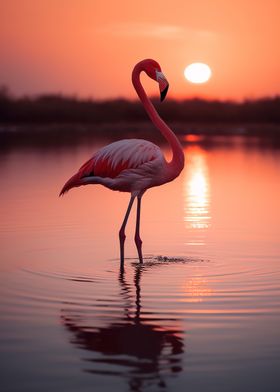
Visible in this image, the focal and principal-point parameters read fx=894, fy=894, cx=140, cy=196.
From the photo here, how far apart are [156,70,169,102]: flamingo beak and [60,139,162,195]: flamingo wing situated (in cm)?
52

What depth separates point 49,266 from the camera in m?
7.77

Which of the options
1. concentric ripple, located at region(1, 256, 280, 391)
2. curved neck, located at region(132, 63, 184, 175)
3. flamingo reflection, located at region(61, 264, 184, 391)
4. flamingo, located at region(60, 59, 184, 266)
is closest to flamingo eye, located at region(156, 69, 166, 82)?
flamingo, located at region(60, 59, 184, 266)

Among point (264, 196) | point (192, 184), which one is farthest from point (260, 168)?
point (264, 196)

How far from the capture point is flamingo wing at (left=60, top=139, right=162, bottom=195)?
8031 mm

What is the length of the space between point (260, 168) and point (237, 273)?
13.8 m

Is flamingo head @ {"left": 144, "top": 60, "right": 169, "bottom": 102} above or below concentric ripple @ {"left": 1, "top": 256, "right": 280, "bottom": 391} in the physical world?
above

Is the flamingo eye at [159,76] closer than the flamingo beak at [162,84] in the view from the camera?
No

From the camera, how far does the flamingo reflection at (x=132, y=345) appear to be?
454cm

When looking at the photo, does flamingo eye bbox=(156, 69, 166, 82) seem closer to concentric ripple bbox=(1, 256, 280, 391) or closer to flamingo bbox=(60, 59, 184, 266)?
flamingo bbox=(60, 59, 184, 266)

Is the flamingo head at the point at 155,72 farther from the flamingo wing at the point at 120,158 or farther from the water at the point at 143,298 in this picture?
the water at the point at 143,298

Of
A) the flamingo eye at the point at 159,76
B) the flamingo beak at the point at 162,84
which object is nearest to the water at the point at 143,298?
the flamingo beak at the point at 162,84

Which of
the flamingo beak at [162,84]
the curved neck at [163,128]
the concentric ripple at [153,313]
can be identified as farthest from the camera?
the curved neck at [163,128]

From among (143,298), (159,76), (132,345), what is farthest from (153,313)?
(159,76)

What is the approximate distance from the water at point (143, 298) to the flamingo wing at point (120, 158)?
2.70 feet
